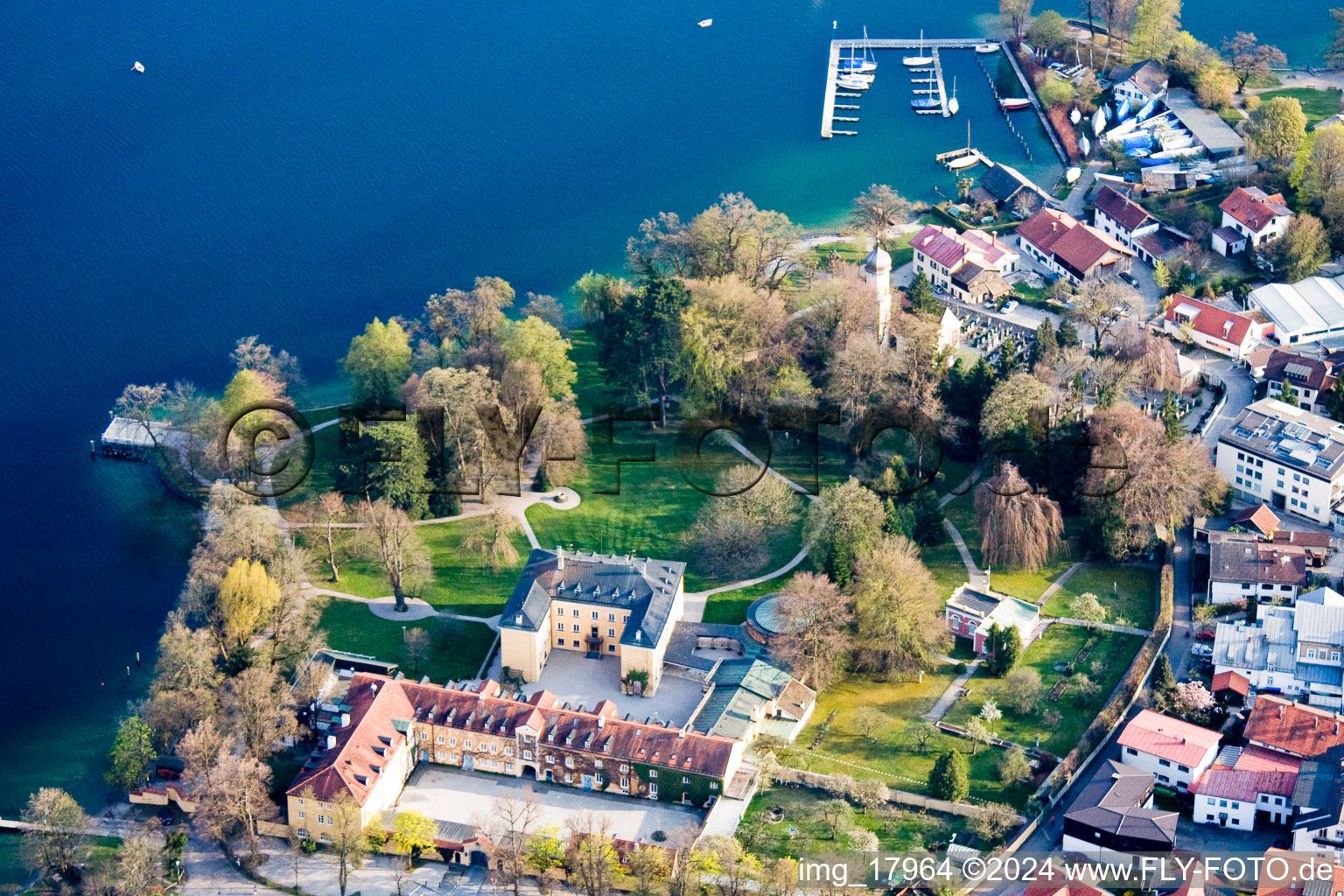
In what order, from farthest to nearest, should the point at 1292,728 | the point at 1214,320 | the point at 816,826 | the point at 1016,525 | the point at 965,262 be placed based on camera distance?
the point at 965,262, the point at 1214,320, the point at 1016,525, the point at 1292,728, the point at 816,826

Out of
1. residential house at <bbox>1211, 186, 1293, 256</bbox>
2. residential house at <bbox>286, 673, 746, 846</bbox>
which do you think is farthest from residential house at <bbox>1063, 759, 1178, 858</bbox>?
residential house at <bbox>1211, 186, 1293, 256</bbox>

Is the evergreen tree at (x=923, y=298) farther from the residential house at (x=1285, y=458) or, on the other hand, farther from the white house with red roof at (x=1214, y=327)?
the residential house at (x=1285, y=458)

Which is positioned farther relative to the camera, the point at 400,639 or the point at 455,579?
the point at 455,579

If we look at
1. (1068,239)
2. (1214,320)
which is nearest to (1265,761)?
(1214,320)

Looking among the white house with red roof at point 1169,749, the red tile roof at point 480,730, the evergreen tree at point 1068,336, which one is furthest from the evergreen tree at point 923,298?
the red tile roof at point 480,730

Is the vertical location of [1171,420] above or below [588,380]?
above

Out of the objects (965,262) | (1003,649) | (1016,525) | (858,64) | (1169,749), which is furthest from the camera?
(858,64)

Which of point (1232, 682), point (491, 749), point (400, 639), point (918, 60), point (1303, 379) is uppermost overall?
point (918, 60)

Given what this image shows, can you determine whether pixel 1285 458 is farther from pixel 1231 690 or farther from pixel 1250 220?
pixel 1250 220
